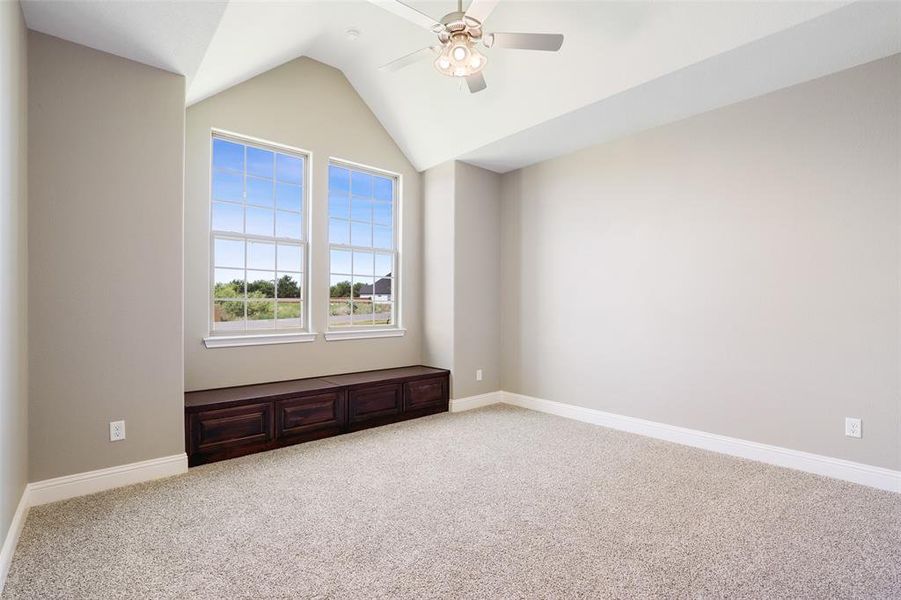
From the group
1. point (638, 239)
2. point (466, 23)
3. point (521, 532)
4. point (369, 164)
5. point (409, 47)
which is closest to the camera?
point (521, 532)

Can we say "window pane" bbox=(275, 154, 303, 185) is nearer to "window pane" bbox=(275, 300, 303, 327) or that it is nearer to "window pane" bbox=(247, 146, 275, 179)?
"window pane" bbox=(247, 146, 275, 179)

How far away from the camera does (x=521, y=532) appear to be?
7.31 ft

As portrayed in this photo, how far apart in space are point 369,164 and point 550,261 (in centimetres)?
212

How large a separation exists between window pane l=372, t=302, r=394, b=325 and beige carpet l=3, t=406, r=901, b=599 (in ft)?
5.93

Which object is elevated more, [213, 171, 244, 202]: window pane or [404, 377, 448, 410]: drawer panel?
[213, 171, 244, 202]: window pane

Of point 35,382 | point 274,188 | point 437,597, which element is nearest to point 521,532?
point 437,597

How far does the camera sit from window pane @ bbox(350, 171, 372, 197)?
4.66 metres

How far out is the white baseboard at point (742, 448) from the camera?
2816mm

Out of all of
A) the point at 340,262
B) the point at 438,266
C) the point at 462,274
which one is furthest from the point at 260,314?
the point at 462,274

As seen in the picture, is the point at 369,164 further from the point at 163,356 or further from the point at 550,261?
the point at 163,356

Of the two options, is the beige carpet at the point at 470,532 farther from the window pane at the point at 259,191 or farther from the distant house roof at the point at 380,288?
the window pane at the point at 259,191

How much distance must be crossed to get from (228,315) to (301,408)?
3.37ft

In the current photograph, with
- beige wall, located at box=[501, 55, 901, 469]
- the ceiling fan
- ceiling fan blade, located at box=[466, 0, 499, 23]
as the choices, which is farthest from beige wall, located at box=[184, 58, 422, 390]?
ceiling fan blade, located at box=[466, 0, 499, 23]

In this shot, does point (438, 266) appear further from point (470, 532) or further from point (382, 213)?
point (470, 532)
